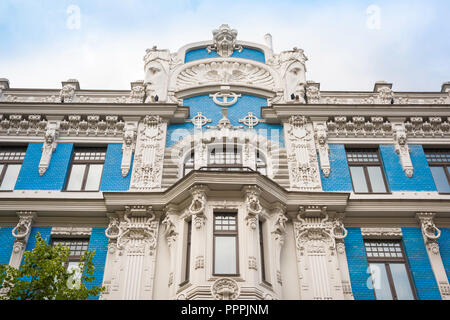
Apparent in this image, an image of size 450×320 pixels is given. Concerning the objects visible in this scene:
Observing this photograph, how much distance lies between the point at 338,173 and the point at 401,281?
505cm

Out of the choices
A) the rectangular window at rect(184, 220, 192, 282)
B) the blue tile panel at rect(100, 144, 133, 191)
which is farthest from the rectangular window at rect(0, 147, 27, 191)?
the rectangular window at rect(184, 220, 192, 282)

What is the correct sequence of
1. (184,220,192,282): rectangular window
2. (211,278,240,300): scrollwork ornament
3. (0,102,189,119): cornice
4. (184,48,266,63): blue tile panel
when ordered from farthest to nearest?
(184,48,266,63): blue tile panel, (0,102,189,119): cornice, (184,220,192,282): rectangular window, (211,278,240,300): scrollwork ornament

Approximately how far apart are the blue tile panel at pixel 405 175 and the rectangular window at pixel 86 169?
1214 centimetres

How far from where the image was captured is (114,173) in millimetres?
20953

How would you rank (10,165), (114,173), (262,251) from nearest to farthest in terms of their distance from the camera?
1. (262,251)
2. (114,173)
3. (10,165)

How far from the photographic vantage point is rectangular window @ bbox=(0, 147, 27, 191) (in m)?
21.0

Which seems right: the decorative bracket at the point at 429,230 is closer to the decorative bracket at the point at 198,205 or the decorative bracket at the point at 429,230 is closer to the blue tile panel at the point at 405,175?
the blue tile panel at the point at 405,175

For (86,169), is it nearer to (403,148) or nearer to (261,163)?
(261,163)

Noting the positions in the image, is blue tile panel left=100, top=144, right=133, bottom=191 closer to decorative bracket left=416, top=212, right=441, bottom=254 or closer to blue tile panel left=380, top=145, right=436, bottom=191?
blue tile panel left=380, top=145, right=436, bottom=191

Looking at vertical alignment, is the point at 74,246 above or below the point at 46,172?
below

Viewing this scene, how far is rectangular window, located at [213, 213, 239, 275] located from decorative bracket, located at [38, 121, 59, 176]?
778 centimetres

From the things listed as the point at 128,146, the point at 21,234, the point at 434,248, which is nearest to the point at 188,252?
the point at 128,146

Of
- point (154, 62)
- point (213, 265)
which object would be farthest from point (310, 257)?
point (154, 62)
